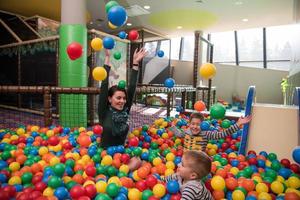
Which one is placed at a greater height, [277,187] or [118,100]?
[118,100]

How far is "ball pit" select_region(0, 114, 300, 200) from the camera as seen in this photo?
167cm

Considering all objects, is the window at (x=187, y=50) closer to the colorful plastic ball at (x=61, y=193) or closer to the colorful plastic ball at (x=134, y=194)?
the colorful plastic ball at (x=134, y=194)

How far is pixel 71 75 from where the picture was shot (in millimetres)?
4207

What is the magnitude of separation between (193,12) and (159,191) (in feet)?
23.8

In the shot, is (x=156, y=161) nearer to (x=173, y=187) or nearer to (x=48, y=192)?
(x=173, y=187)

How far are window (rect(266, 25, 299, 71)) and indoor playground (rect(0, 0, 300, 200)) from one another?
0.19ft

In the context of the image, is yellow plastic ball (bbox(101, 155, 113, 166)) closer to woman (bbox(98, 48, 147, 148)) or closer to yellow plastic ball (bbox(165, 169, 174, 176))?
woman (bbox(98, 48, 147, 148))

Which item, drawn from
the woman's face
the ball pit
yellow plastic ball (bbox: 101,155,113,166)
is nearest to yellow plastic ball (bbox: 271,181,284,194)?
the ball pit

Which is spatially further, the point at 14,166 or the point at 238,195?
the point at 14,166

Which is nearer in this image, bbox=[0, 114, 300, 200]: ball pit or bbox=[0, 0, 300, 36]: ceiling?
bbox=[0, 114, 300, 200]: ball pit

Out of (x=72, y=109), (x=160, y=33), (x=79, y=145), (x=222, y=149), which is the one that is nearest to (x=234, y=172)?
(x=222, y=149)

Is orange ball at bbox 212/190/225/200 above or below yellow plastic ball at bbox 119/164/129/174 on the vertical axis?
below

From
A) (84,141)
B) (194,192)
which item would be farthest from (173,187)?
(84,141)

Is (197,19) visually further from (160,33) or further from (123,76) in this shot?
(123,76)
